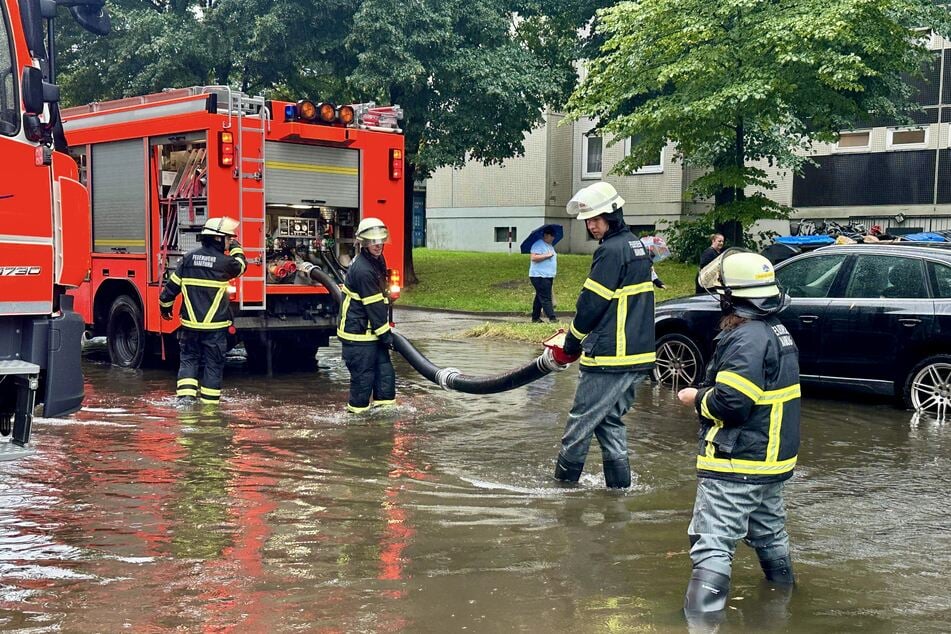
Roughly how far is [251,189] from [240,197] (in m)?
0.17

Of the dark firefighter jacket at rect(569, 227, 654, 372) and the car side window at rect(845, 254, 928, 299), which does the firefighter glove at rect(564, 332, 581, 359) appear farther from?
the car side window at rect(845, 254, 928, 299)

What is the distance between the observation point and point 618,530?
5.72 metres

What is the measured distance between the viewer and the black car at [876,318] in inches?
368

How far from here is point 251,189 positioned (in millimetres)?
11320

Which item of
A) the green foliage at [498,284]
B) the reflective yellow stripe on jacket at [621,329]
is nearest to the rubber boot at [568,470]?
Answer: the reflective yellow stripe on jacket at [621,329]

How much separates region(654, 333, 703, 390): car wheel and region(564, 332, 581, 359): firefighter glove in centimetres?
442

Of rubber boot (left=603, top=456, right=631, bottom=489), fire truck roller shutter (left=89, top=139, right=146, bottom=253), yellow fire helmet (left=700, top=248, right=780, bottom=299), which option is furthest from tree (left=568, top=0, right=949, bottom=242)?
yellow fire helmet (left=700, top=248, right=780, bottom=299)

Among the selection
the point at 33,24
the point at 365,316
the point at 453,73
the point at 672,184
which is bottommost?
the point at 365,316

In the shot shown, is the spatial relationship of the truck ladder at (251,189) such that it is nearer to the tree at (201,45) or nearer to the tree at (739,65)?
the tree at (739,65)

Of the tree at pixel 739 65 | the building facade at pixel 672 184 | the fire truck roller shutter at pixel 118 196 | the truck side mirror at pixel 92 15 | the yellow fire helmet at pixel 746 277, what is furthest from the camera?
the building facade at pixel 672 184

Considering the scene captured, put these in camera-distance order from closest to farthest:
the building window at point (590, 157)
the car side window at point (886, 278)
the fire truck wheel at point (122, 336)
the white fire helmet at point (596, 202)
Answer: the white fire helmet at point (596, 202) < the car side window at point (886, 278) < the fire truck wheel at point (122, 336) < the building window at point (590, 157)

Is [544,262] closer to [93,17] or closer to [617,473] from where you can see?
[617,473]

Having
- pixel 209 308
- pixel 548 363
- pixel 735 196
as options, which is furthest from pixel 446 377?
pixel 735 196

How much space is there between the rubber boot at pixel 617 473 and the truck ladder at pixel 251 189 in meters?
5.85
